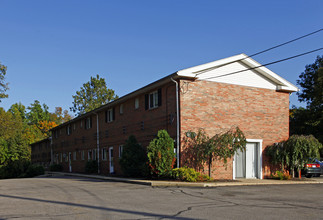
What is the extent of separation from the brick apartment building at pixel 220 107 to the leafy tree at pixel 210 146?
0.46m

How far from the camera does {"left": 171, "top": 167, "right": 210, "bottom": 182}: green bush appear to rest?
1603cm

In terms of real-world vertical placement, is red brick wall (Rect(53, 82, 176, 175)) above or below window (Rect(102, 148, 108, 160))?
above

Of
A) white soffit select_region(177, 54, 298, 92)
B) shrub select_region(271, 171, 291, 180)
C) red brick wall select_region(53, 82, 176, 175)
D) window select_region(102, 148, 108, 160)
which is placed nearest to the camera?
white soffit select_region(177, 54, 298, 92)

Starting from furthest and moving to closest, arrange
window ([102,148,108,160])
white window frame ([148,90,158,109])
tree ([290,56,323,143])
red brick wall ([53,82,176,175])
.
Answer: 1. tree ([290,56,323,143])
2. window ([102,148,108,160])
3. white window frame ([148,90,158,109])
4. red brick wall ([53,82,176,175])

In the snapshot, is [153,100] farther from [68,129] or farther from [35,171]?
[35,171]

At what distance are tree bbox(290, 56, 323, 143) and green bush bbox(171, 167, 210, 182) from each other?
2405 cm

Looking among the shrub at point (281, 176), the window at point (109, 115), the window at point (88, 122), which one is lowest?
the shrub at point (281, 176)

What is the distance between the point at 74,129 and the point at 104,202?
2655cm

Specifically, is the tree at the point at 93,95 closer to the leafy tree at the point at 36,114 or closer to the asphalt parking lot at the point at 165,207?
the leafy tree at the point at 36,114

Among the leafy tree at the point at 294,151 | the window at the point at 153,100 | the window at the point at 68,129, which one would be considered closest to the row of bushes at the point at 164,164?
the window at the point at 153,100

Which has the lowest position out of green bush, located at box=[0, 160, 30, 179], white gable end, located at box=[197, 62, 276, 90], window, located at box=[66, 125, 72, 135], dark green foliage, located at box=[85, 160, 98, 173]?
green bush, located at box=[0, 160, 30, 179]

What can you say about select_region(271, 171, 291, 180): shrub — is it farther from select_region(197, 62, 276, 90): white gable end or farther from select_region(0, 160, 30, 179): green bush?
select_region(0, 160, 30, 179): green bush

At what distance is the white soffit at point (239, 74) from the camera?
59.2ft

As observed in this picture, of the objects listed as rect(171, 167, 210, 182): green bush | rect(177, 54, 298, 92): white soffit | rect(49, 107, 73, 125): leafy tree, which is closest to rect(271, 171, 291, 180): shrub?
rect(171, 167, 210, 182): green bush
